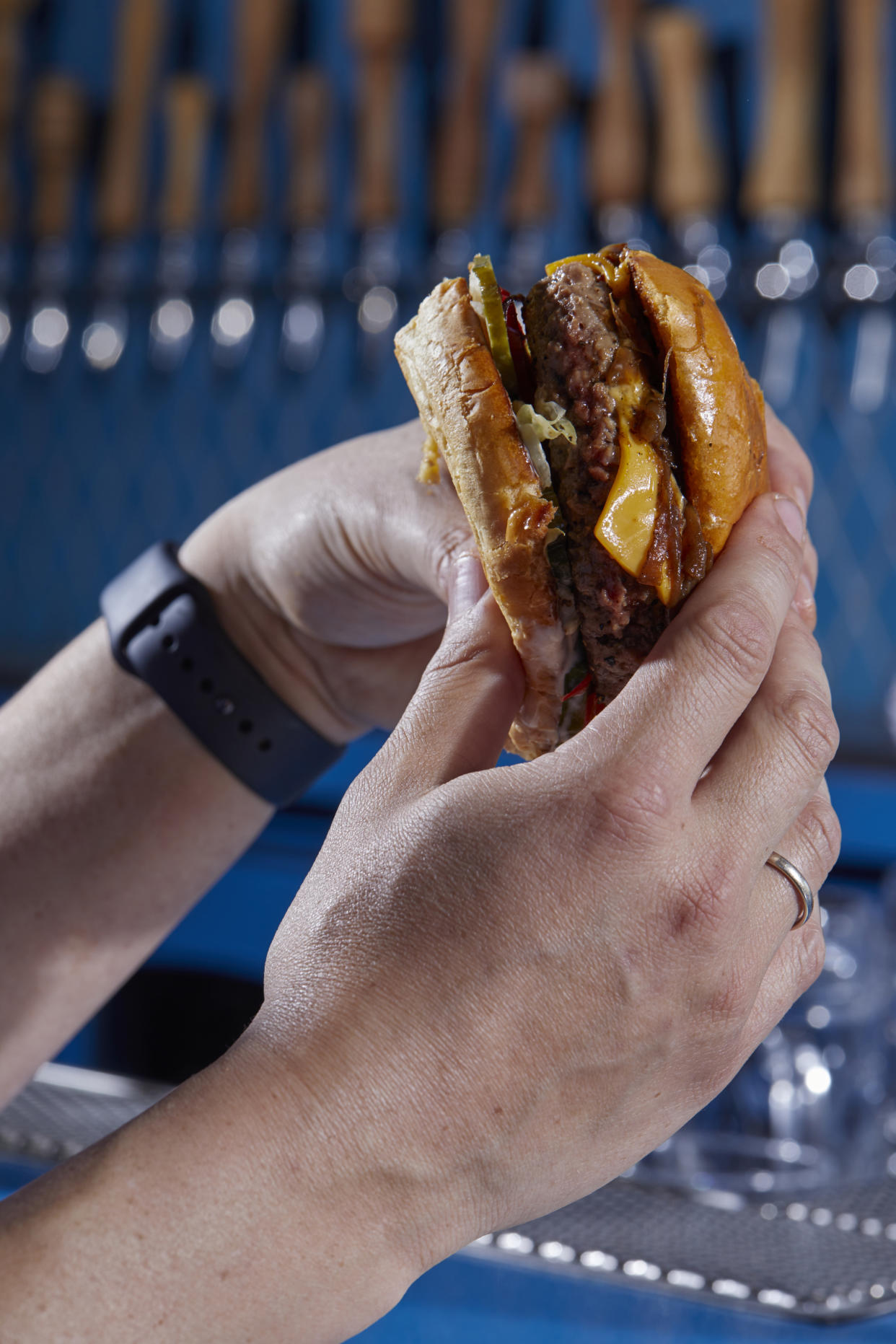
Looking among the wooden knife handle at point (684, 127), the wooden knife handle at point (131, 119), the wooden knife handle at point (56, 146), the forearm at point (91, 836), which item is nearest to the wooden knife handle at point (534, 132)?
the wooden knife handle at point (684, 127)

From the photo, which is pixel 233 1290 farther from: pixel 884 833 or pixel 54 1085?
pixel 884 833

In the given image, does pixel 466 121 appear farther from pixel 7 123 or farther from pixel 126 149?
pixel 7 123

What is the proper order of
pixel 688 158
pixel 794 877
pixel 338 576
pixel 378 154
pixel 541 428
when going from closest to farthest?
pixel 794 877 < pixel 541 428 < pixel 338 576 < pixel 688 158 < pixel 378 154

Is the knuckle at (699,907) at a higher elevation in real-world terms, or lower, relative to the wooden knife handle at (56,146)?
lower

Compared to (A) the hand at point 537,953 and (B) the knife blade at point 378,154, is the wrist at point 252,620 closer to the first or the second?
(A) the hand at point 537,953

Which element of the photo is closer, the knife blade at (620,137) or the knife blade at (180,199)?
the knife blade at (620,137)

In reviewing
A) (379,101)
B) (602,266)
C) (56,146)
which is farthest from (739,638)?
(56,146)
